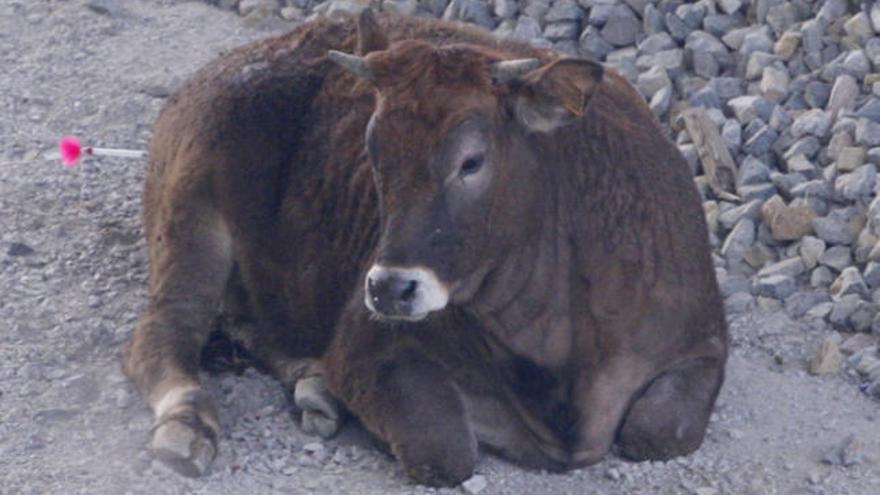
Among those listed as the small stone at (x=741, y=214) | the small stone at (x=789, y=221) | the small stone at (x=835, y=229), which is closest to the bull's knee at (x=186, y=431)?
the small stone at (x=741, y=214)

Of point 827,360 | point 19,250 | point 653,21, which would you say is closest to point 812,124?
point 653,21

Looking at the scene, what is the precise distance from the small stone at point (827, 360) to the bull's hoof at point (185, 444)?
8.32 ft

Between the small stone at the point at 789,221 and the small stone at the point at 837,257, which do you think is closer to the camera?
the small stone at the point at 837,257

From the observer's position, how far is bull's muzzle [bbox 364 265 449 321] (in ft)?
25.1

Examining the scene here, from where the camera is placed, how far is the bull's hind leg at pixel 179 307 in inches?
352

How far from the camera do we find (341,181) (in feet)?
30.2

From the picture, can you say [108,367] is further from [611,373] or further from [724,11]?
[724,11]

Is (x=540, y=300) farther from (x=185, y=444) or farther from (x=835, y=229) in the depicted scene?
(x=835, y=229)

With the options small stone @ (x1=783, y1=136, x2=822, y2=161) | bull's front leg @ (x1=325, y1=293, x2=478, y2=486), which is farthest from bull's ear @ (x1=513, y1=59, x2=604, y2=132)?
small stone @ (x1=783, y1=136, x2=822, y2=161)

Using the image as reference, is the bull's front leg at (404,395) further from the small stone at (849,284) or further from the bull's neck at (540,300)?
the small stone at (849,284)

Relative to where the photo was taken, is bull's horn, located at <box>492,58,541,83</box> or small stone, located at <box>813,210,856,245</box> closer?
bull's horn, located at <box>492,58,541,83</box>

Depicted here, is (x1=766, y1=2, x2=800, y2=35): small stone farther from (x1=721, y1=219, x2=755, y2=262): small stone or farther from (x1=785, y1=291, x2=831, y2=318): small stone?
(x1=785, y1=291, x2=831, y2=318): small stone

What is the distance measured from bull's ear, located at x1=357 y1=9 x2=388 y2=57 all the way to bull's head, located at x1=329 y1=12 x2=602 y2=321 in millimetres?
343

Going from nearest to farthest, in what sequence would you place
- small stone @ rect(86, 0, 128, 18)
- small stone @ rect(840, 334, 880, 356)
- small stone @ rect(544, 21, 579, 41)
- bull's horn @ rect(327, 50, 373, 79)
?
bull's horn @ rect(327, 50, 373, 79) → small stone @ rect(840, 334, 880, 356) → small stone @ rect(544, 21, 579, 41) → small stone @ rect(86, 0, 128, 18)
